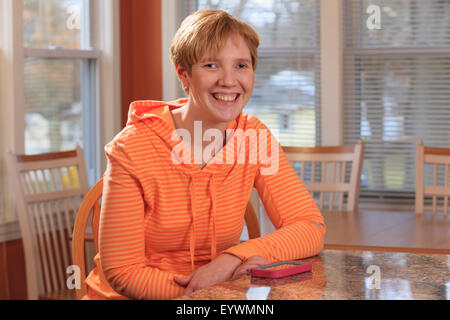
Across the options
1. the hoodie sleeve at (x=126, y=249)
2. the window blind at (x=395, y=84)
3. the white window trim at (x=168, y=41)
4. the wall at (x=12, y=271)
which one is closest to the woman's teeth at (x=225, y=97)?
the hoodie sleeve at (x=126, y=249)

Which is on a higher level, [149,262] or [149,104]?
[149,104]

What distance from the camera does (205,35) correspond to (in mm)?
1329

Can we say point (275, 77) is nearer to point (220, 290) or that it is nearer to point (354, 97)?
point (354, 97)

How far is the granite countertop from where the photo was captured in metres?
0.93

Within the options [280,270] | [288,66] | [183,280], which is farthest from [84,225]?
[288,66]

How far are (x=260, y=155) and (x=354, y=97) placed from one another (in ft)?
6.68

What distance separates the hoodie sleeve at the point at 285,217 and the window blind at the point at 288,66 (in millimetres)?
2003

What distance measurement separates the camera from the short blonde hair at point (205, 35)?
4.36 ft

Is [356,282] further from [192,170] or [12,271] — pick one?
[12,271]

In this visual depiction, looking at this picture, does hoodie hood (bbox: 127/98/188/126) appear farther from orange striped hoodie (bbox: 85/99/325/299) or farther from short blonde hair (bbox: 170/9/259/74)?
short blonde hair (bbox: 170/9/259/74)

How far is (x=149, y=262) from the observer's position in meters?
1.37

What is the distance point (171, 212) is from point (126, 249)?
0.13m

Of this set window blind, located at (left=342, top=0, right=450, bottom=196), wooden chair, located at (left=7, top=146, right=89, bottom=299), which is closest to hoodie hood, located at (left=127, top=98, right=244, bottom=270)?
wooden chair, located at (left=7, top=146, right=89, bottom=299)
